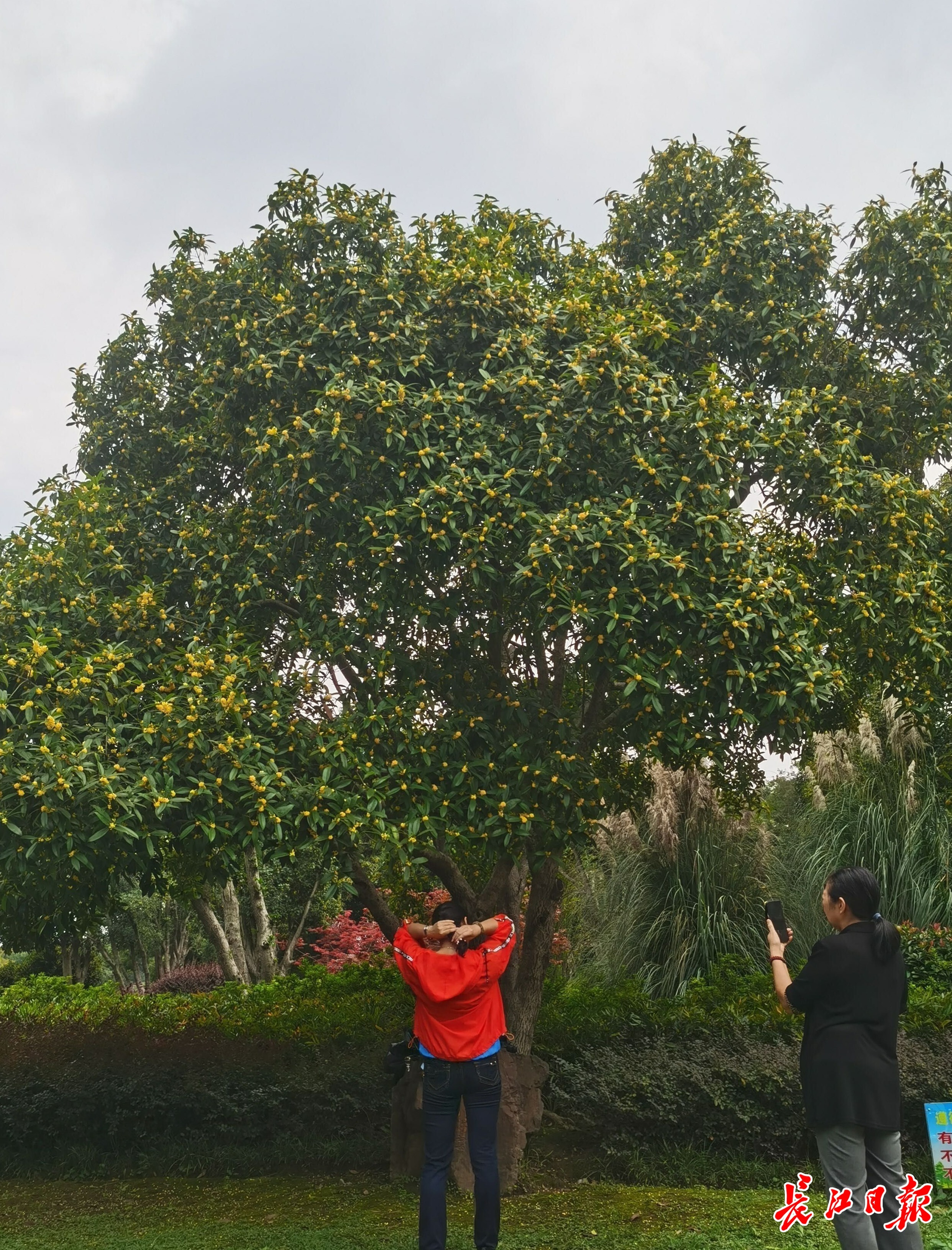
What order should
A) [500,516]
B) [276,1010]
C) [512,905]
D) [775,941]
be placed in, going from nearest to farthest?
[775,941]
[500,516]
[512,905]
[276,1010]

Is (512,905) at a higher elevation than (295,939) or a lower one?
higher

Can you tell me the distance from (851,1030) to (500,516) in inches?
127

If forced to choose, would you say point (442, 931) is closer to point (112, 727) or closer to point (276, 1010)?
point (112, 727)

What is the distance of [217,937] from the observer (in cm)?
1209

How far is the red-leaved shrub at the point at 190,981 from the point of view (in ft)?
57.8

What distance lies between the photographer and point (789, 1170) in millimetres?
6465

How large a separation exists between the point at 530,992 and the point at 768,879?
12.7 ft

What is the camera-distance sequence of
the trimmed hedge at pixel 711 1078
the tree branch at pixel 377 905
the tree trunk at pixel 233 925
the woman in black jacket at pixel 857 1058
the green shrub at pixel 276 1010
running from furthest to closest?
the tree trunk at pixel 233 925 < the green shrub at pixel 276 1010 < the tree branch at pixel 377 905 < the trimmed hedge at pixel 711 1078 < the woman in black jacket at pixel 857 1058

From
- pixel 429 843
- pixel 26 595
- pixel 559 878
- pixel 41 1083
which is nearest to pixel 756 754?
pixel 559 878

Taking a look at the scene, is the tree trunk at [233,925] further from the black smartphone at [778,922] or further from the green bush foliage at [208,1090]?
the black smartphone at [778,922]

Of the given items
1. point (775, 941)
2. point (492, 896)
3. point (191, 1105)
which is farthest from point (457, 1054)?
point (191, 1105)

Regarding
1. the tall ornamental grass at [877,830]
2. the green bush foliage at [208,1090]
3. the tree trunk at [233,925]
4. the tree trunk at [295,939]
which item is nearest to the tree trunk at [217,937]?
the tree trunk at [233,925]

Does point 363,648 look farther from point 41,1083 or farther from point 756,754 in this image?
point 41,1083

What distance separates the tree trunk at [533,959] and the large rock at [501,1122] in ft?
1.40
